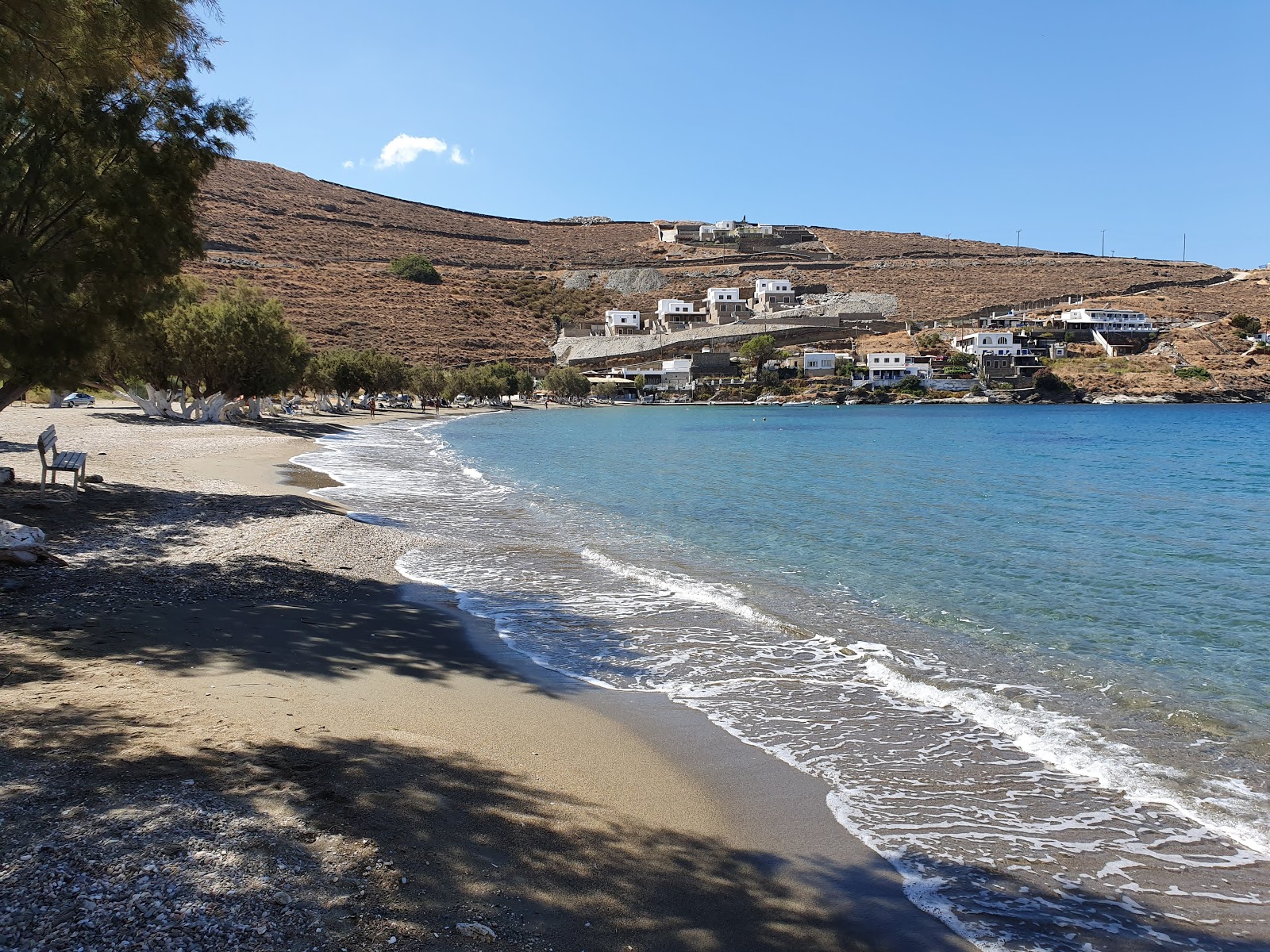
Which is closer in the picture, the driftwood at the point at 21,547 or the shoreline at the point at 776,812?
the shoreline at the point at 776,812

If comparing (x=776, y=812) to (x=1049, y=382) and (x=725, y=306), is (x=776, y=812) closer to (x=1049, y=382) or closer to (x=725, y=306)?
(x=1049, y=382)

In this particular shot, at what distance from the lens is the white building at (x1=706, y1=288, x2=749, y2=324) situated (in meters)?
131

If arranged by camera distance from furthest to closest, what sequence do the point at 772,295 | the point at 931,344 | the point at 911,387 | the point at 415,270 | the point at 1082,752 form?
the point at 772,295 < the point at 415,270 < the point at 931,344 < the point at 911,387 < the point at 1082,752

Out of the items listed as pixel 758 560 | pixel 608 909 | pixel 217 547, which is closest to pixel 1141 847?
pixel 608 909

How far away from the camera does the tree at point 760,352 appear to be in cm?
11506

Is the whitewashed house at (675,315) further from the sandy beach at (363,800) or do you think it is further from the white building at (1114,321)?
the sandy beach at (363,800)

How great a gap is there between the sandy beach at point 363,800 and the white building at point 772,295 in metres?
130

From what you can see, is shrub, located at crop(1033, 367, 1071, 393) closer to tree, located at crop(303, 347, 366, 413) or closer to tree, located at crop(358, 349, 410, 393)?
tree, located at crop(358, 349, 410, 393)

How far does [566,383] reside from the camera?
352ft

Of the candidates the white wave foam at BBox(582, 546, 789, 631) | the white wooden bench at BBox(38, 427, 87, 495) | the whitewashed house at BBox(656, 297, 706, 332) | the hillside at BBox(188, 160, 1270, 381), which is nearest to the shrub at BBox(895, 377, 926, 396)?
the hillside at BBox(188, 160, 1270, 381)

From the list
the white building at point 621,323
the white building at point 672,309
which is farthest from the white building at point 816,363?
the white building at point 621,323

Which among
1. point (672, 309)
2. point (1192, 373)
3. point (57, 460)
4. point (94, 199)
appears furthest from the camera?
point (672, 309)

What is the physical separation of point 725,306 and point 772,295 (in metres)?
8.70

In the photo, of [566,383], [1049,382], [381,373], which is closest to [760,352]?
[566,383]
